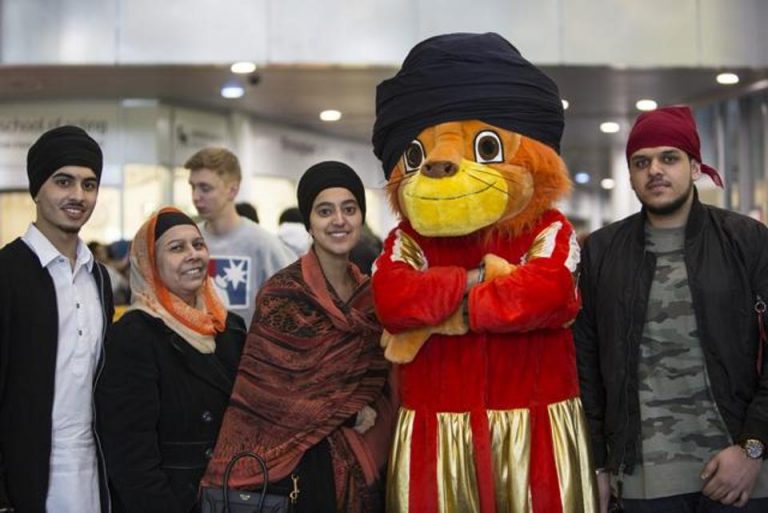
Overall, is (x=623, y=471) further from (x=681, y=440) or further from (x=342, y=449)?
(x=342, y=449)

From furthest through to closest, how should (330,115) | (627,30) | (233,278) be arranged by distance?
(330,115) < (627,30) < (233,278)

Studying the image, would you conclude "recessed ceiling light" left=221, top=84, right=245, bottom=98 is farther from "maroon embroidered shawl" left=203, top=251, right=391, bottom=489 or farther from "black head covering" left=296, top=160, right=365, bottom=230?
"maroon embroidered shawl" left=203, top=251, right=391, bottom=489

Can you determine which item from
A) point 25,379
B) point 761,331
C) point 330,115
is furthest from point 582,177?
point 25,379

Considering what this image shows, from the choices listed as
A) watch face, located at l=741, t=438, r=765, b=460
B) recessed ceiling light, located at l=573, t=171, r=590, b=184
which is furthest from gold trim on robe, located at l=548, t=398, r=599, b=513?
recessed ceiling light, located at l=573, t=171, r=590, b=184

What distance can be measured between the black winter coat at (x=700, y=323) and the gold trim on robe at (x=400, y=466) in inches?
27.7

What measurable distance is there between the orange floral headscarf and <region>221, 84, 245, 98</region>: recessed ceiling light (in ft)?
26.2

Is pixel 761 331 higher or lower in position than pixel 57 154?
Result: lower

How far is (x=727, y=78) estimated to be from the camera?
37.3 ft

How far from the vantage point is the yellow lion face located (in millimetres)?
3027

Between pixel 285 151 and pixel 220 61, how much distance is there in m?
3.83

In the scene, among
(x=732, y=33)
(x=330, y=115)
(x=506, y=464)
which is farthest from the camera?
(x=330, y=115)

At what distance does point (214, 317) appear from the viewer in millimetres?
3695

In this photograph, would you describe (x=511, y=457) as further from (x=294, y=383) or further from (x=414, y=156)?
(x=414, y=156)

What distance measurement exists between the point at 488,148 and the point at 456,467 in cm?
96
